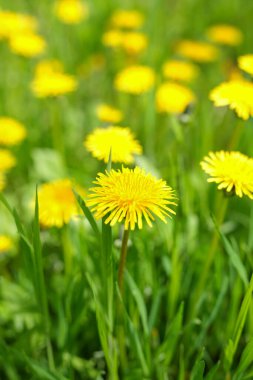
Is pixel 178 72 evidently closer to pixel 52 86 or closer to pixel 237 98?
pixel 52 86

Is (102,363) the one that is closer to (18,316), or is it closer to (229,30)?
(18,316)

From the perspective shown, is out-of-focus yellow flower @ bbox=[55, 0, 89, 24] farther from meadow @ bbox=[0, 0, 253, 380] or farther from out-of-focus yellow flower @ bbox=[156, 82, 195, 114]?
out-of-focus yellow flower @ bbox=[156, 82, 195, 114]

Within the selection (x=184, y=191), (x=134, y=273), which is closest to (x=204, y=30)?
(x=184, y=191)

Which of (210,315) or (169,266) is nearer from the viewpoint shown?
(210,315)

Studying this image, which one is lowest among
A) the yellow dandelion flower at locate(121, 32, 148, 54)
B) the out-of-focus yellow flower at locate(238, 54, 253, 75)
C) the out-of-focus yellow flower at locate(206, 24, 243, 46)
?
the out-of-focus yellow flower at locate(238, 54, 253, 75)

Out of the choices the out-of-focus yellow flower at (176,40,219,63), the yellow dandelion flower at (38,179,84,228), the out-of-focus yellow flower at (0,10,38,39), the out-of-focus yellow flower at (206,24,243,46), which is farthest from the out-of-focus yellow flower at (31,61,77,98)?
the out-of-focus yellow flower at (206,24,243,46)

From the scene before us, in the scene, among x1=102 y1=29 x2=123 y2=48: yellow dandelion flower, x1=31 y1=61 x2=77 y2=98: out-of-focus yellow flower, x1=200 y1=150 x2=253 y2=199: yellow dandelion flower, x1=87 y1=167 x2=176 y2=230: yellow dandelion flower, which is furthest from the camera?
x1=102 y1=29 x2=123 y2=48: yellow dandelion flower

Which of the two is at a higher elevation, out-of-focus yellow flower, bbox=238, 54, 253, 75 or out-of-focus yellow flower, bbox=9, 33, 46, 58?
out-of-focus yellow flower, bbox=9, 33, 46, 58

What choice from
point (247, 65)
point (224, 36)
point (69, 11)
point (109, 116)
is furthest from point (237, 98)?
point (69, 11)
